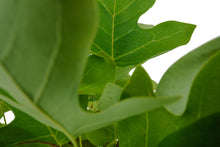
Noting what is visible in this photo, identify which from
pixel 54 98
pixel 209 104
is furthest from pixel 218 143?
pixel 54 98

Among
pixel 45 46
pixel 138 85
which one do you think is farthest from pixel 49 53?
pixel 138 85

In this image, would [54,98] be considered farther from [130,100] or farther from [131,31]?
[131,31]

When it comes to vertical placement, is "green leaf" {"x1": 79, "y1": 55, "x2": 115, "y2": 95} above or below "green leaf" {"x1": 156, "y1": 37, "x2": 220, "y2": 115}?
below

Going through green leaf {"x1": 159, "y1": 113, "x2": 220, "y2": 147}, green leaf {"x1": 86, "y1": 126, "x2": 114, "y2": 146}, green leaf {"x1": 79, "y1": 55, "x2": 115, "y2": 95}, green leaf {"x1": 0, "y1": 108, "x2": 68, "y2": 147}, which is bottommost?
green leaf {"x1": 86, "y1": 126, "x2": 114, "y2": 146}

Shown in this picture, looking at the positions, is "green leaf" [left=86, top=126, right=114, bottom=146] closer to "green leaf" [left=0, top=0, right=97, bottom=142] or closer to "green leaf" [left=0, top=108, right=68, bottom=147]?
"green leaf" [left=0, top=108, right=68, bottom=147]

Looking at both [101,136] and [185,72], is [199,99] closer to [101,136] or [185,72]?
[185,72]

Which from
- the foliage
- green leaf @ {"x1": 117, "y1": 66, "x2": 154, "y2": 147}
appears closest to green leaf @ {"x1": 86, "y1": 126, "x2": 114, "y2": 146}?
the foliage
